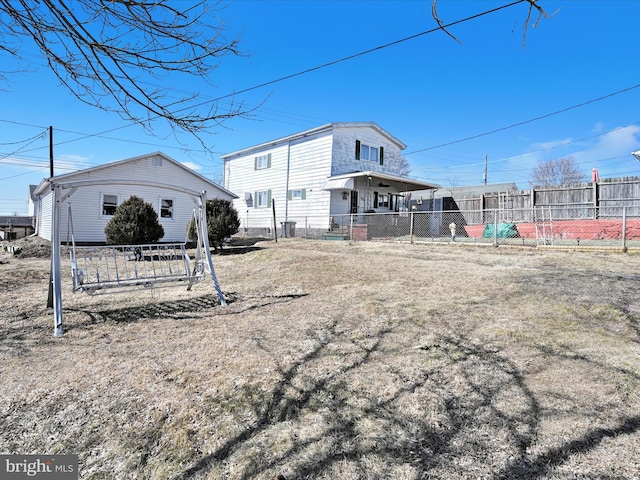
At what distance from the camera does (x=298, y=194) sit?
20.8 metres

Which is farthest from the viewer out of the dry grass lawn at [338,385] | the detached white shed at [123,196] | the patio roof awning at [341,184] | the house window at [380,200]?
the house window at [380,200]

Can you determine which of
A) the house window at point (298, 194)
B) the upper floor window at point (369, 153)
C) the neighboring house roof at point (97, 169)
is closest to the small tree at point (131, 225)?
the neighboring house roof at point (97, 169)

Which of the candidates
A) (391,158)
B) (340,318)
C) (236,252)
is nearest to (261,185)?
(391,158)

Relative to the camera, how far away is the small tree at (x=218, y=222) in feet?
43.5

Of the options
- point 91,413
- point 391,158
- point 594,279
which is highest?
point 391,158

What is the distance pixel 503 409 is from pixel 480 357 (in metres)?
0.88

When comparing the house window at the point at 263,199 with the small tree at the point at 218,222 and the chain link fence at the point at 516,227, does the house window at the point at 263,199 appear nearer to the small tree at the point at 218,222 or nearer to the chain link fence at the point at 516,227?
the chain link fence at the point at 516,227

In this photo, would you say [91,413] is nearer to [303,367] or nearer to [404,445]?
[303,367]

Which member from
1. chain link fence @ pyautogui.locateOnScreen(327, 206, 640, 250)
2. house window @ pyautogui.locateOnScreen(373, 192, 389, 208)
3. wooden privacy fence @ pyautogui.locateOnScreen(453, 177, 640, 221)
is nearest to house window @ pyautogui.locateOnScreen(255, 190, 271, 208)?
chain link fence @ pyautogui.locateOnScreen(327, 206, 640, 250)

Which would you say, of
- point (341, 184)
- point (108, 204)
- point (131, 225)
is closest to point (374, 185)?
point (341, 184)

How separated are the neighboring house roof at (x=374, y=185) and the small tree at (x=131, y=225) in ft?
28.7

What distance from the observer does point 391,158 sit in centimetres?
2206

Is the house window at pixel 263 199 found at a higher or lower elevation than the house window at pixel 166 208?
higher

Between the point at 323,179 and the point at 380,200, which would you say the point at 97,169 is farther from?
the point at 380,200
